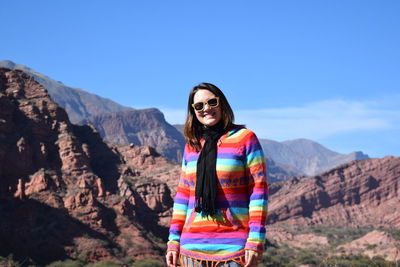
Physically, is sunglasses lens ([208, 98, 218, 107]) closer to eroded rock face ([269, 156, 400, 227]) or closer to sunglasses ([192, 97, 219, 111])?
sunglasses ([192, 97, 219, 111])

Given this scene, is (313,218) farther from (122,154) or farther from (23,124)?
(23,124)

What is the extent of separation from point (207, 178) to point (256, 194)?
0.41 meters

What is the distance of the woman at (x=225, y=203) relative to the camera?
4453 mm

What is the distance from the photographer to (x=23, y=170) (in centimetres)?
5075

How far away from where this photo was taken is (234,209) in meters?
4.55

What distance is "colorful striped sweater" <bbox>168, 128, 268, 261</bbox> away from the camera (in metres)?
4.46

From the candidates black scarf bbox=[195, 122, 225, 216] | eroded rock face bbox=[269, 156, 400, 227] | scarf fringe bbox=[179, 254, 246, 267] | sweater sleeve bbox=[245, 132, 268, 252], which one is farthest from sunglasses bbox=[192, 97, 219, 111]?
eroded rock face bbox=[269, 156, 400, 227]

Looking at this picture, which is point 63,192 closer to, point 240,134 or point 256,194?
point 240,134

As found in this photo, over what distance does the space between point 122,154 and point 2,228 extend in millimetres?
30451

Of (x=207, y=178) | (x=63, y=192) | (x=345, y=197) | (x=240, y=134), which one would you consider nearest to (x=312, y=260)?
(x=63, y=192)

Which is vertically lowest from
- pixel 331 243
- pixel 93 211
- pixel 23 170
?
pixel 331 243

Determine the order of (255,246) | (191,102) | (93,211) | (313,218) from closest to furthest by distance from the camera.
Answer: (255,246) < (191,102) < (93,211) < (313,218)

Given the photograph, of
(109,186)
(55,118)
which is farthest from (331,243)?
(55,118)

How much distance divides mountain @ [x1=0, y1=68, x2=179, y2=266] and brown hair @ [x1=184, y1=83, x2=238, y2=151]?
124 ft
